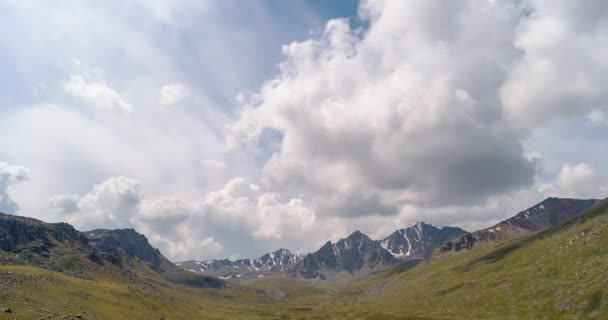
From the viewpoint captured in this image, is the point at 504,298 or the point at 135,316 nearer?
the point at 135,316

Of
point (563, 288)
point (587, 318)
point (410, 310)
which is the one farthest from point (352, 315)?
point (587, 318)

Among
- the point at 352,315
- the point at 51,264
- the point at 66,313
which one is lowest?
the point at 352,315

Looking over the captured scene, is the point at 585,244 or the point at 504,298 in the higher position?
the point at 585,244


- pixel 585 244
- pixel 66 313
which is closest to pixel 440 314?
pixel 585 244

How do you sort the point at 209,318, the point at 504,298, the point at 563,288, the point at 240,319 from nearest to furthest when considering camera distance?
the point at 563,288, the point at 504,298, the point at 209,318, the point at 240,319

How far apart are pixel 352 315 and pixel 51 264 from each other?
160 metres

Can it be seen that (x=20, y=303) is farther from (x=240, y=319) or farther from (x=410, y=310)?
(x=410, y=310)

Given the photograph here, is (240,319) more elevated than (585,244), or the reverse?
(585,244)

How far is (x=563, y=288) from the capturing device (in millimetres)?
138875

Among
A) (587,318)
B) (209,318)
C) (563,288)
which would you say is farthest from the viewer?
(209,318)

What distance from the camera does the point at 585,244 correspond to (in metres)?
182

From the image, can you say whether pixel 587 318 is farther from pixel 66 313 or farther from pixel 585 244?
pixel 66 313

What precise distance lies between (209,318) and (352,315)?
7385 centimetres

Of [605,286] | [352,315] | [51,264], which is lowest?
[352,315]
